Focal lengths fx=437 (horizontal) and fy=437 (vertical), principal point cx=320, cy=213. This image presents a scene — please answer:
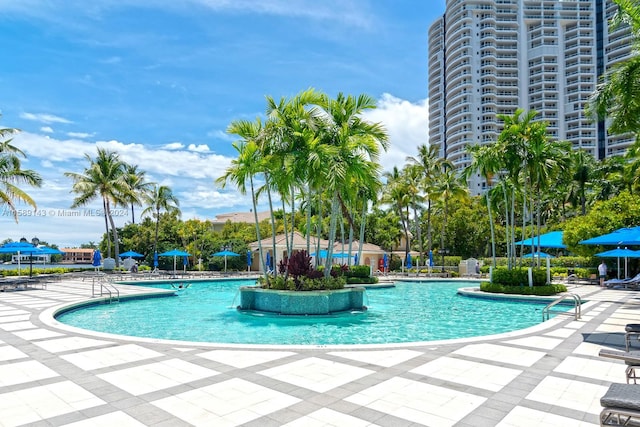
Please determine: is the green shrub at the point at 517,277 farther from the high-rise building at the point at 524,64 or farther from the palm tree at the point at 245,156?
the high-rise building at the point at 524,64

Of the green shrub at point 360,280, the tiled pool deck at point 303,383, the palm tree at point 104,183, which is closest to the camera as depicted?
the tiled pool deck at point 303,383

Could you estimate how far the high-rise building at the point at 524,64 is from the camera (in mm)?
108250

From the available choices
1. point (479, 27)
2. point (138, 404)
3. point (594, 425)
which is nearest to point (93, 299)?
point (138, 404)

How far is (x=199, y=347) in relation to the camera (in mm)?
8312

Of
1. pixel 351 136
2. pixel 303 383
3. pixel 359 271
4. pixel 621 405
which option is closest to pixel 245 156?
pixel 351 136

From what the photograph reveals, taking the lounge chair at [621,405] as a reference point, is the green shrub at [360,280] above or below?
below

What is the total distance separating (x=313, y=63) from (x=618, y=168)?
39.9 metres

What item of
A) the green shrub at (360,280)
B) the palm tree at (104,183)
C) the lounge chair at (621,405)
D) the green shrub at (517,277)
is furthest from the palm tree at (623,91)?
the palm tree at (104,183)

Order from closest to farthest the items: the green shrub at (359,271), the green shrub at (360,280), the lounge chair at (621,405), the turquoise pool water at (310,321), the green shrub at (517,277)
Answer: the lounge chair at (621,405), the turquoise pool water at (310,321), the green shrub at (517,277), the green shrub at (360,280), the green shrub at (359,271)

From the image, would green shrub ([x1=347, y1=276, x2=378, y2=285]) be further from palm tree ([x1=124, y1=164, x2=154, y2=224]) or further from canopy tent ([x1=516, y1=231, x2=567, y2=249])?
palm tree ([x1=124, y1=164, x2=154, y2=224])

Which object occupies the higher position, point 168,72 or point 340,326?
point 168,72

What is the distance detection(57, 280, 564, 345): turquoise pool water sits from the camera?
11422 millimetres

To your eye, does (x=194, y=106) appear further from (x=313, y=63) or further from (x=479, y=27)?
(x=479, y=27)

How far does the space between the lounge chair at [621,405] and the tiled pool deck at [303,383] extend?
73cm
